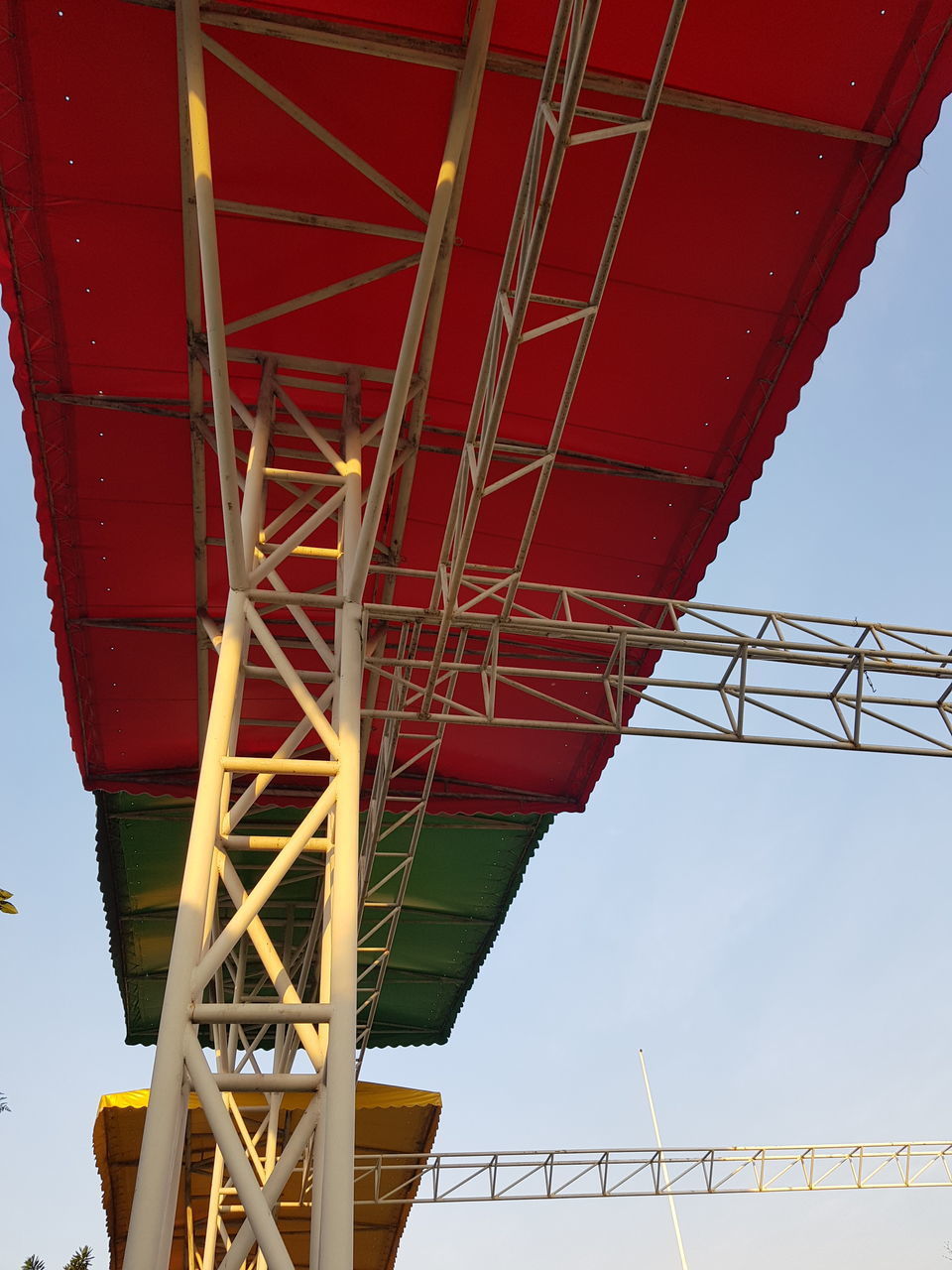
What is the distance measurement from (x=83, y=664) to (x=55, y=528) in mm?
2006

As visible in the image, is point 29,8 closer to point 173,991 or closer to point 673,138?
point 673,138

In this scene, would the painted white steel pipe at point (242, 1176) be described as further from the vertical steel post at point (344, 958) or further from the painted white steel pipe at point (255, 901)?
the painted white steel pipe at point (255, 901)

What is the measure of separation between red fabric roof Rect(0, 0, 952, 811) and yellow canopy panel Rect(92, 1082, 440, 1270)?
727cm

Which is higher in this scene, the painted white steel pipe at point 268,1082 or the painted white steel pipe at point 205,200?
the painted white steel pipe at point 205,200

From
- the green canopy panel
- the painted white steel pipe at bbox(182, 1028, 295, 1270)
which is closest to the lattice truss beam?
the painted white steel pipe at bbox(182, 1028, 295, 1270)

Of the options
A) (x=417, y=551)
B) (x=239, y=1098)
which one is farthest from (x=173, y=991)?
(x=239, y=1098)

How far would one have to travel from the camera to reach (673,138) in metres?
7.83

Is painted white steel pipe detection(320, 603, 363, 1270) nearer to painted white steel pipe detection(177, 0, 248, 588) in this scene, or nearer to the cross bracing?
the cross bracing

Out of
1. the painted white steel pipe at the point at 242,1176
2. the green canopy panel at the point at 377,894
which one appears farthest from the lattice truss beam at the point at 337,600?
the green canopy panel at the point at 377,894

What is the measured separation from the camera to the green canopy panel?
1427cm

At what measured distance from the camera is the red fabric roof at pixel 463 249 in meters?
7.25

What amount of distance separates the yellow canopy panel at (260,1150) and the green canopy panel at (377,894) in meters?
1.99

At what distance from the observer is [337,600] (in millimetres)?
7980

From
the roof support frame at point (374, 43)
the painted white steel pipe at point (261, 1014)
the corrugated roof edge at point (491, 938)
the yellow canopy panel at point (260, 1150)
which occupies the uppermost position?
the corrugated roof edge at point (491, 938)
